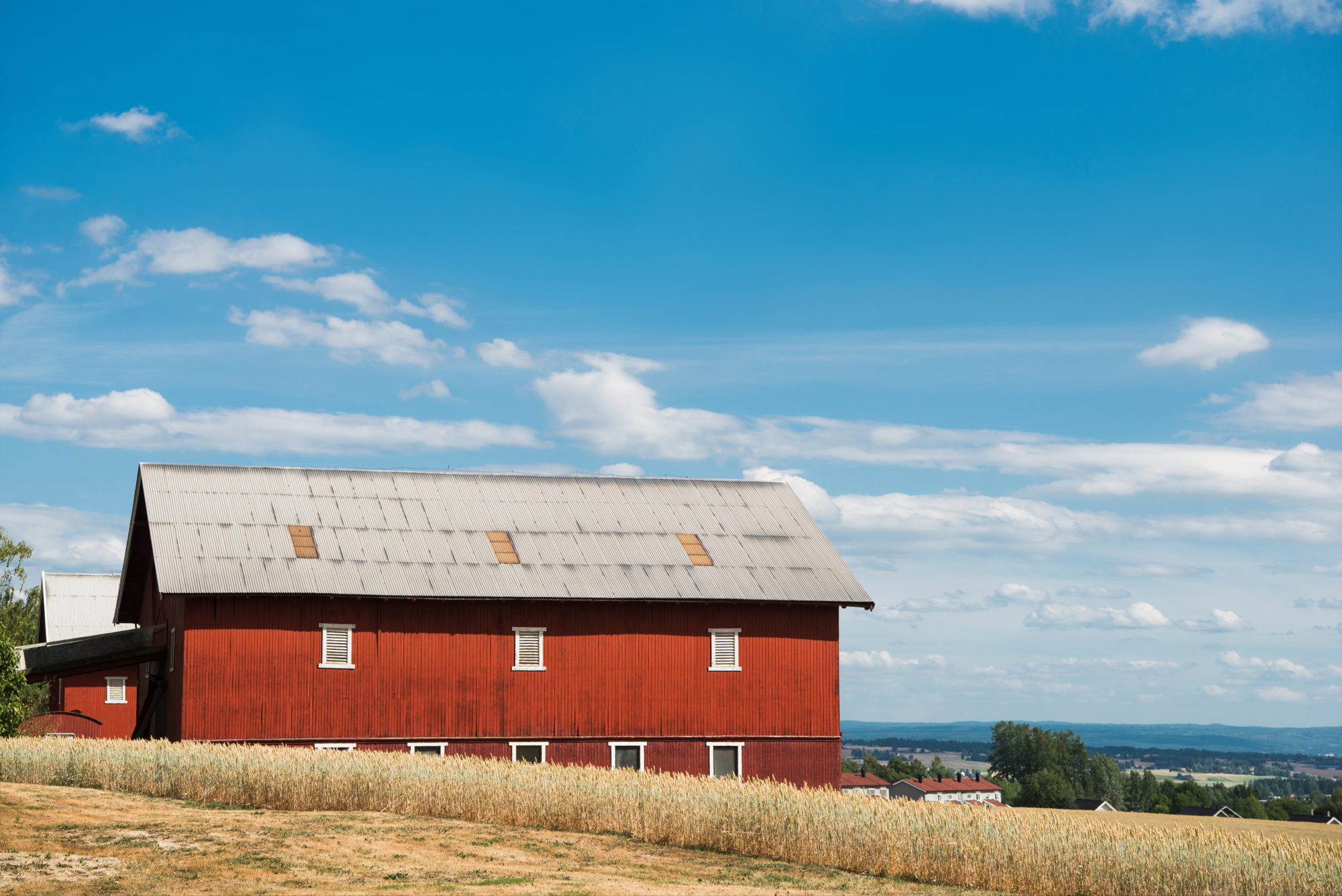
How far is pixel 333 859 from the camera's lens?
22.1 meters

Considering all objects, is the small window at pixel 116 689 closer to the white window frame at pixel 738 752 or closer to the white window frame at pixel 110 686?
the white window frame at pixel 110 686

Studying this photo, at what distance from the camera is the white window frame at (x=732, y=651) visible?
135 feet

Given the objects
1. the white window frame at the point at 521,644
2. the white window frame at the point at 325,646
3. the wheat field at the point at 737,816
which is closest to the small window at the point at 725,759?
the white window frame at the point at 521,644

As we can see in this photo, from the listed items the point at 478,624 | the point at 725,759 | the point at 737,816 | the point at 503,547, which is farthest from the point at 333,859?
the point at 725,759

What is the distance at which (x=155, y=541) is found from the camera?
127 feet

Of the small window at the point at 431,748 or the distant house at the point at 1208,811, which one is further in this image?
the distant house at the point at 1208,811

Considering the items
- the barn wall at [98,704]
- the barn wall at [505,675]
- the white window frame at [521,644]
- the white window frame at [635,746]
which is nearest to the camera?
the barn wall at [505,675]

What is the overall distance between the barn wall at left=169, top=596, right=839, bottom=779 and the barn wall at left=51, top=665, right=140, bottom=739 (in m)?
19.8

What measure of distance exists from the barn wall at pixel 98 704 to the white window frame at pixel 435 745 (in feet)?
70.2

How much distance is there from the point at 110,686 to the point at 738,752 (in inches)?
1158

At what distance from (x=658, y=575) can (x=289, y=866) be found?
21270 mm

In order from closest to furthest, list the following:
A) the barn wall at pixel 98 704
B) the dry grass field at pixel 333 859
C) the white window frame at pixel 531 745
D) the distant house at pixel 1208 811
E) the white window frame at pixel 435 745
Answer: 1. the dry grass field at pixel 333 859
2. the white window frame at pixel 435 745
3. the white window frame at pixel 531 745
4. the barn wall at pixel 98 704
5. the distant house at pixel 1208 811

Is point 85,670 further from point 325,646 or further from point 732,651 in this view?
point 732,651

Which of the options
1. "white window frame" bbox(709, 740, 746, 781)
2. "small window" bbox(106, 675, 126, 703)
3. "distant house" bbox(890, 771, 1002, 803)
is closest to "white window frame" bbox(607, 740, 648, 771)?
"white window frame" bbox(709, 740, 746, 781)
